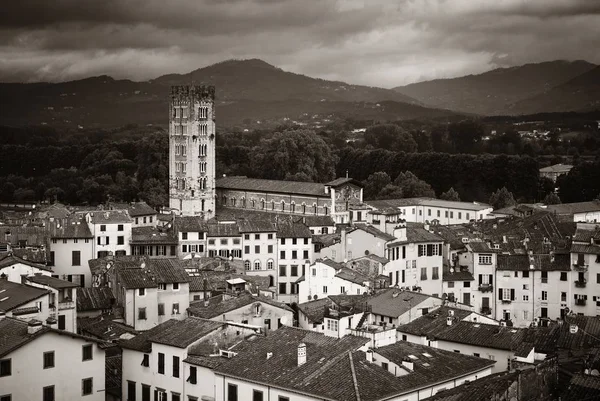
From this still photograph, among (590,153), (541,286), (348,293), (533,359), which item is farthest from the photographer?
(590,153)

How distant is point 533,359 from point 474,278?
28762 mm

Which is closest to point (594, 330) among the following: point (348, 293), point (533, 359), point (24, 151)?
point (533, 359)

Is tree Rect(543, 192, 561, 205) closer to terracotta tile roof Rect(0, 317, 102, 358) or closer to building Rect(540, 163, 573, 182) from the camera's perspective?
building Rect(540, 163, 573, 182)

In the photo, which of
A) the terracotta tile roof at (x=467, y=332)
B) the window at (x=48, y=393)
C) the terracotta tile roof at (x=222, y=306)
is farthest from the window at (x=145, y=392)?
the terracotta tile roof at (x=467, y=332)

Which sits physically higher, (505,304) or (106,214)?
(106,214)

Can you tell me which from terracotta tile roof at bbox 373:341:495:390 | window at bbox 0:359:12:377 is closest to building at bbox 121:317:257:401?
window at bbox 0:359:12:377

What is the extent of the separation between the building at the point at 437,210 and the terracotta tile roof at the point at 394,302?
2052 inches

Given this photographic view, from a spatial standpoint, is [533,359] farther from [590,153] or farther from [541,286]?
[590,153]

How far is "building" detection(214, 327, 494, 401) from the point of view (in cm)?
3494

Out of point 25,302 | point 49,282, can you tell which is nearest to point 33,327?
point 25,302

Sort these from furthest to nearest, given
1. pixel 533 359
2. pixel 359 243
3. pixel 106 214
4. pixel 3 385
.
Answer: pixel 106 214 → pixel 359 243 → pixel 533 359 → pixel 3 385

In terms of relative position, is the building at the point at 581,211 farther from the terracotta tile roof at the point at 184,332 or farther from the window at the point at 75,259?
the terracotta tile roof at the point at 184,332

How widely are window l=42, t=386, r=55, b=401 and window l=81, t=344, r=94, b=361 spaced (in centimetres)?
184

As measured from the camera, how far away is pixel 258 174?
145500mm
